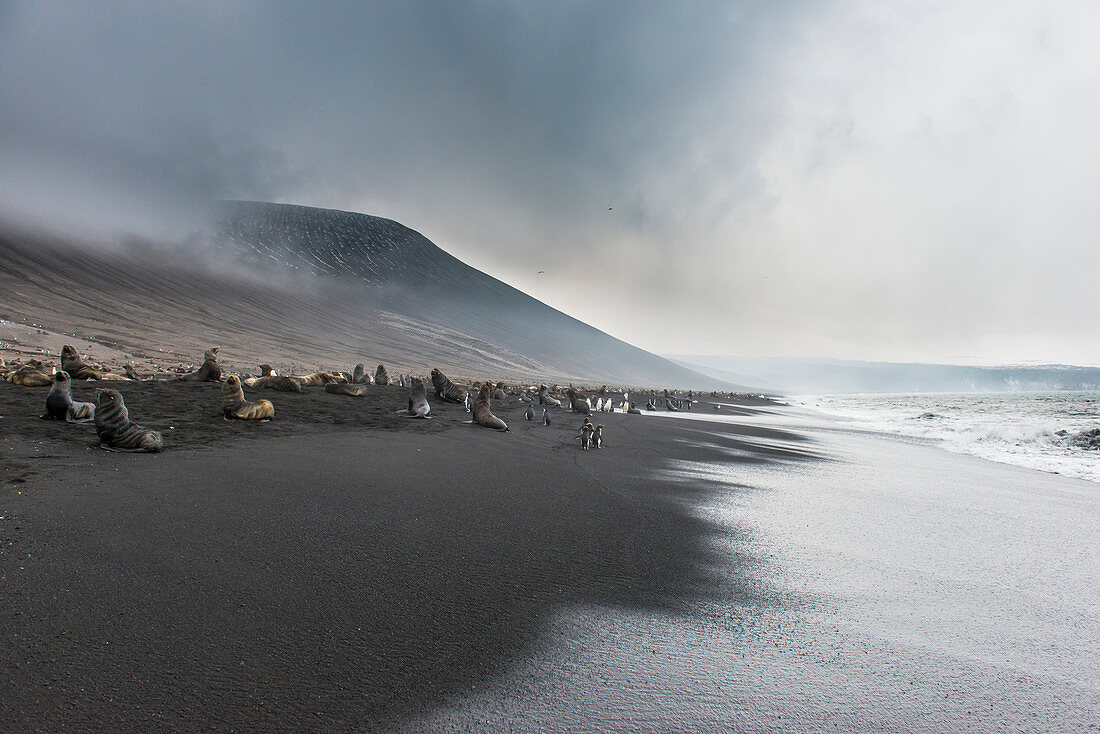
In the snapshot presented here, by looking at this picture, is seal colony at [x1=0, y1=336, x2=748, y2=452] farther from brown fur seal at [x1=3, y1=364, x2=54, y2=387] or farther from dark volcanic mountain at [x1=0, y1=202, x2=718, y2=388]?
dark volcanic mountain at [x1=0, y1=202, x2=718, y2=388]

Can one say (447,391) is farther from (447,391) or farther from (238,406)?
(238,406)

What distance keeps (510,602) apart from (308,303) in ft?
194

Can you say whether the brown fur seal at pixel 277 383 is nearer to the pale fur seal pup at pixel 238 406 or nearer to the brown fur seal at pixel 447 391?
the pale fur seal pup at pixel 238 406

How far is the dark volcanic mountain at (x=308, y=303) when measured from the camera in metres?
29.8

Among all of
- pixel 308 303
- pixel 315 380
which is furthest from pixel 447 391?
pixel 308 303

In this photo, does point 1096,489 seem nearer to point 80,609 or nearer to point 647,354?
point 80,609

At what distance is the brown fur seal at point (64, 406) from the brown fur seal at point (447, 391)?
8.39 meters

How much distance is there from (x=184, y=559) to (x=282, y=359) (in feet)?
95.2

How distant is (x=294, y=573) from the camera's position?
2.84 m

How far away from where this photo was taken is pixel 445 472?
5820 mm

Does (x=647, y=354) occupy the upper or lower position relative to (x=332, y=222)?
lower

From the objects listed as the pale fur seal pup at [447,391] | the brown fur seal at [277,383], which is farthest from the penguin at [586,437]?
the brown fur seal at [277,383]

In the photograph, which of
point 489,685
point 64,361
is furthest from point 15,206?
point 489,685

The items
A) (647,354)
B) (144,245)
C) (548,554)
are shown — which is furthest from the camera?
(647,354)
